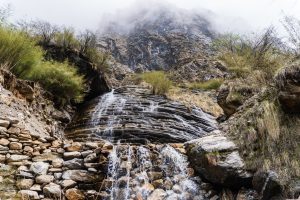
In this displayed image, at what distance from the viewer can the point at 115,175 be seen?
5.48m

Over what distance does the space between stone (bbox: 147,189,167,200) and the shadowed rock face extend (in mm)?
2908

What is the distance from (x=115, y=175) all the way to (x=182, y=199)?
94 centimetres

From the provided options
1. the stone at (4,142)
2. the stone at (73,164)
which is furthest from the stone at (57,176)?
the stone at (4,142)

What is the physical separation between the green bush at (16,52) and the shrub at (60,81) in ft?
2.38

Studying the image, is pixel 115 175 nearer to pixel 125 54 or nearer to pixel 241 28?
pixel 125 54

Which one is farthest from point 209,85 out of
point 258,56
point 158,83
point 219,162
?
point 219,162

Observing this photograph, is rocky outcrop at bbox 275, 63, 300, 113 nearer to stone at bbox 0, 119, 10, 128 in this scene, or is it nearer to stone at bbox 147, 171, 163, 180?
stone at bbox 147, 171, 163, 180

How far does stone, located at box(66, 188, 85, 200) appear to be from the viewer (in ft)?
16.6

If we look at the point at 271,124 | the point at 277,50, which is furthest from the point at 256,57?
the point at 271,124

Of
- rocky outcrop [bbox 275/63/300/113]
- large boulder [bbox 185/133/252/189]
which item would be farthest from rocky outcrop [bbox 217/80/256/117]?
rocky outcrop [bbox 275/63/300/113]

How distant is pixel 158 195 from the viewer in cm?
517

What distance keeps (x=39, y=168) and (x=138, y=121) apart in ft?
13.7

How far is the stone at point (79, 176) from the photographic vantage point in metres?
5.32

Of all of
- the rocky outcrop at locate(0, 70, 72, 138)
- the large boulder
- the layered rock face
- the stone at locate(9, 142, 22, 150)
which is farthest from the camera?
the layered rock face
